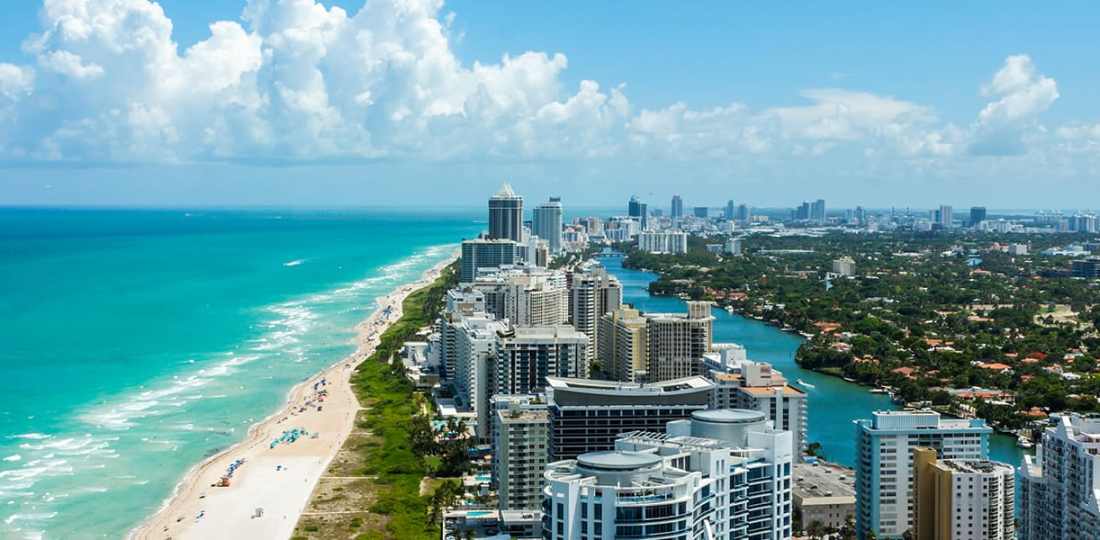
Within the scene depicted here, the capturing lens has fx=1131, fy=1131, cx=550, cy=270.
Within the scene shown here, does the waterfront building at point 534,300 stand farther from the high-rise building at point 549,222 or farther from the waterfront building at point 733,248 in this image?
the waterfront building at point 733,248

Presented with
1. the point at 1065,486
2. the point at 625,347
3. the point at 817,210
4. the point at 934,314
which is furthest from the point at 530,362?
the point at 817,210

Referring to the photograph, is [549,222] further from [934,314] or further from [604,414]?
[604,414]

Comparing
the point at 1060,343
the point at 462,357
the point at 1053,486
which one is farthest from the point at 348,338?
the point at 1053,486

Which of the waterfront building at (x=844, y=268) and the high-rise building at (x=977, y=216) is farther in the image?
the high-rise building at (x=977, y=216)

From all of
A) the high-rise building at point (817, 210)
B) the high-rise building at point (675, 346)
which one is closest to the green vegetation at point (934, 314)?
the high-rise building at point (675, 346)

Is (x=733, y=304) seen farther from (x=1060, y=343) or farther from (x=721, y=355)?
(x=721, y=355)

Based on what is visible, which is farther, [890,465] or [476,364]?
[476,364]
